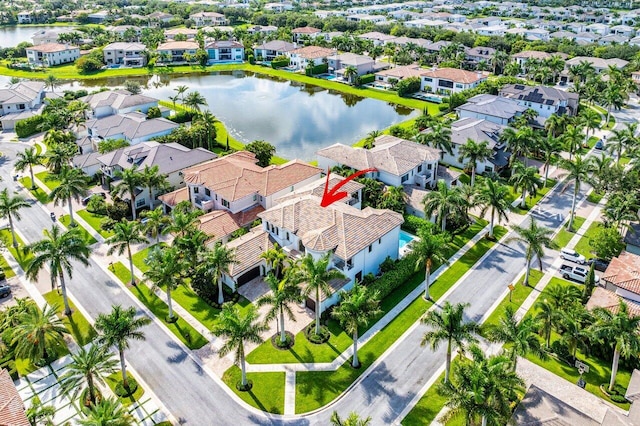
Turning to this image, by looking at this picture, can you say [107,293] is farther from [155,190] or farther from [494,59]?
[494,59]

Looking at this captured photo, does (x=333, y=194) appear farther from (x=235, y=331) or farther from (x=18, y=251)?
(x=18, y=251)

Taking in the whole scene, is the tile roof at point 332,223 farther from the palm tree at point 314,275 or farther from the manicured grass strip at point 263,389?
the manicured grass strip at point 263,389

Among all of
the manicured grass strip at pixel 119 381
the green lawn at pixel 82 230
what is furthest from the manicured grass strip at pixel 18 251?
the manicured grass strip at pixel 119 381

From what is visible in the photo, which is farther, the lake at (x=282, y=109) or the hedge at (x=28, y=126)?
the lake at (x=282, y=109)

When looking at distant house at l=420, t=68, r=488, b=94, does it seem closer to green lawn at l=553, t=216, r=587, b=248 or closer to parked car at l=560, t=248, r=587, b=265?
green lawn at l=553, t=216, r=587, b=248

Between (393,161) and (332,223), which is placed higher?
(393,161)

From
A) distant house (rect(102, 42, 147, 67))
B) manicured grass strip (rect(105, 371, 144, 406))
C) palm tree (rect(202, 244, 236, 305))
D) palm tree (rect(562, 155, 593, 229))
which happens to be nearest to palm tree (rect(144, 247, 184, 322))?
palm tree (rect(202, 244, 236, 305))

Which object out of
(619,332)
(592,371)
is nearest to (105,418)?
(619,332)
